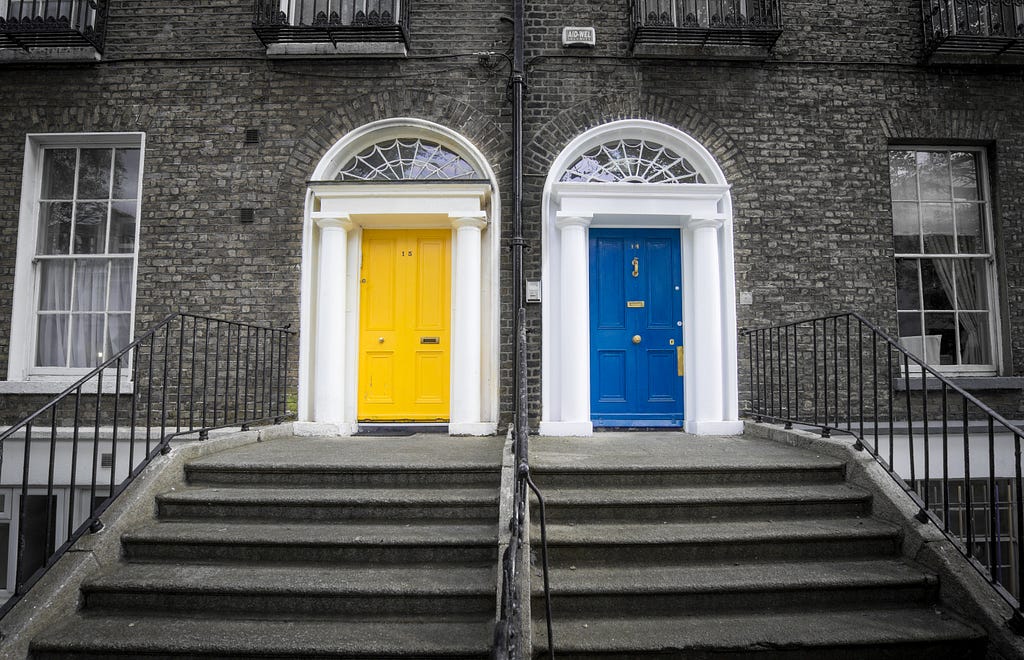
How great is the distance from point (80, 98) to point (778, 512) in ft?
24.0

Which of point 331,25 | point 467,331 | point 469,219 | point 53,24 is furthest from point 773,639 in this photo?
point 53,24

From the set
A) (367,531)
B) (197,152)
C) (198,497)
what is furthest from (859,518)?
(197,152)

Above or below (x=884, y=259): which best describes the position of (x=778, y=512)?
below

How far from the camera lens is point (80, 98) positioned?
5980 mm

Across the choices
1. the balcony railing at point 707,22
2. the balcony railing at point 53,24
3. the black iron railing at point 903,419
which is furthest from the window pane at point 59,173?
the black iron railing at point 903,419

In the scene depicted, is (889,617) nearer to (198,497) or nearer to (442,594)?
(442,594)

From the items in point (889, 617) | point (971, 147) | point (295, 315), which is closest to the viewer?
point (889, 617)

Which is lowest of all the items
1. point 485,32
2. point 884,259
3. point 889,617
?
point 889,617

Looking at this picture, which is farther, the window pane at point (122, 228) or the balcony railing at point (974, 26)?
the window pane at point (122, 228)

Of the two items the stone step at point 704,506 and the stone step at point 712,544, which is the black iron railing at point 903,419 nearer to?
the stone step at point 704,506

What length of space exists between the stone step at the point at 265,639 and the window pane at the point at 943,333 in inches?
220

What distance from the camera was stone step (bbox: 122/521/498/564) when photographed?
3205 millimetres

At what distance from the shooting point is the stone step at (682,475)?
382 centimetres

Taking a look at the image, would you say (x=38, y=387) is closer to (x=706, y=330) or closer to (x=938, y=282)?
(x=706, y=330)
